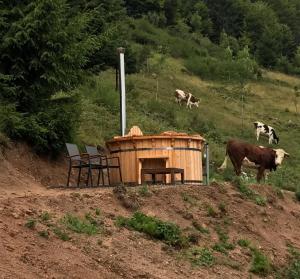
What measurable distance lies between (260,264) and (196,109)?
2968cm

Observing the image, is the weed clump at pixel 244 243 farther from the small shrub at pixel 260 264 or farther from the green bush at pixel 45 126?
the green bush at pixel 45 126

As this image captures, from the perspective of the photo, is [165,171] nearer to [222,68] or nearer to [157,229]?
[157,229]

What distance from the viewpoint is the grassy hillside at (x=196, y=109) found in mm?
23188

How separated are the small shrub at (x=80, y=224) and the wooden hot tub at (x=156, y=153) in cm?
390

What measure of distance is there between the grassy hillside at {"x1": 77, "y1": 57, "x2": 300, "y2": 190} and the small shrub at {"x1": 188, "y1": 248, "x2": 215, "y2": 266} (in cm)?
775

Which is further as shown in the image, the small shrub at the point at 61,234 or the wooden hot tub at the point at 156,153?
the wooden hot tub at the point at 156,153

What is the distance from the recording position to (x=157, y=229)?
445 inches

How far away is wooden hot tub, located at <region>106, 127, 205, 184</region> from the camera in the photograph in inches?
571

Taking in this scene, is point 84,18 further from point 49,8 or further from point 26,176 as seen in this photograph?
point 26,176

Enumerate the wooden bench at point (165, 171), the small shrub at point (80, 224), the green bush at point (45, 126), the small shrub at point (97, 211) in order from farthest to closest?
the green bush at point (45, 126), the wooden bench at point (165, 171), the small shrub at point (97, 211), the small shrub at point (80, 224)

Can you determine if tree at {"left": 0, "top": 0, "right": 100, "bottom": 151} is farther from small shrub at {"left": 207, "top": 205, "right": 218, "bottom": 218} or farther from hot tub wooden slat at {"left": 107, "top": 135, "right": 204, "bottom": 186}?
small shrub at {"left": 207, "top": 205, "right": 218, "bottom": 218}

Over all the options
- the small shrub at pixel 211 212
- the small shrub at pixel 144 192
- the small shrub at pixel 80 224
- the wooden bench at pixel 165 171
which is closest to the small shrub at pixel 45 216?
the small shrub at pixel 80 224

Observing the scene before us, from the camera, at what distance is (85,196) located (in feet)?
38.8

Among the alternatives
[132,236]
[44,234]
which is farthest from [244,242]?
[44,234]
